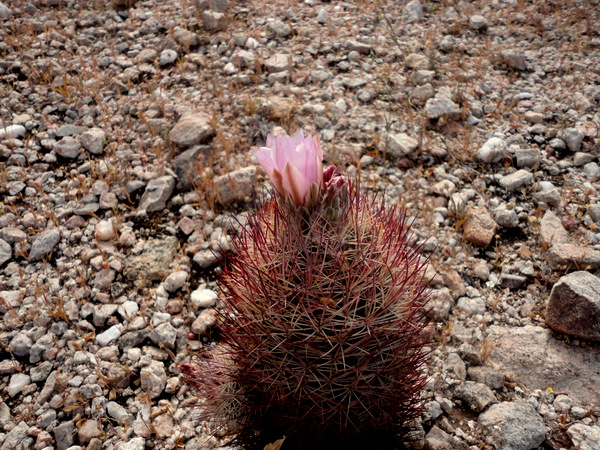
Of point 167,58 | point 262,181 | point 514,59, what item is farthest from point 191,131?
point 514,59

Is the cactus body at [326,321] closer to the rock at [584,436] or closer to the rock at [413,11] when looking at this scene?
the rock at [584,436]

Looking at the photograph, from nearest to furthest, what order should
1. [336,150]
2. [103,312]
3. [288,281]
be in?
[288,281]
[103,312]
[336,150]

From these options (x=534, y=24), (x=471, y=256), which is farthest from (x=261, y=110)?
(x=534, y=24)

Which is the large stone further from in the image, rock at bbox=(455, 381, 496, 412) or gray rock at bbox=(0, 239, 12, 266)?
gray rock at bbox=(0, 239, 12, 266)

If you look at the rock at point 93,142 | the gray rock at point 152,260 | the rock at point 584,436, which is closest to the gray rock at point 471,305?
the rock at point 584,436

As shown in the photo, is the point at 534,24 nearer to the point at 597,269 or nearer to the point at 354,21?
the point at 354,21

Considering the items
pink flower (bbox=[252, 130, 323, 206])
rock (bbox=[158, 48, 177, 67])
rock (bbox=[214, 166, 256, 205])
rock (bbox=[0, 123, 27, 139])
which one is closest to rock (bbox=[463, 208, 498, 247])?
rock (bbox=[214, 166, 256, 205])
